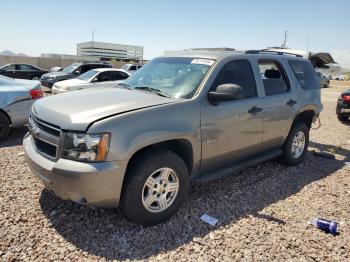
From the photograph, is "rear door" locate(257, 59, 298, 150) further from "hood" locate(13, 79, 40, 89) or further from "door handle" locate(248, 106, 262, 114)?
"hood" locate(13, 79, 40, 89)

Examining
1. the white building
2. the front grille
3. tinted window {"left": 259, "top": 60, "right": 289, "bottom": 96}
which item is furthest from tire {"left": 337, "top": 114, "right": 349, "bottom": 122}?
the white building

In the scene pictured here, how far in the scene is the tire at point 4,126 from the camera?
6602 millimetres

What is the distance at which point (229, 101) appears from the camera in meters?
4.08

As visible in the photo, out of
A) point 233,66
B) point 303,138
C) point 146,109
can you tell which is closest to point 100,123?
point 146,109

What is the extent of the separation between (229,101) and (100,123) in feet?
5.79

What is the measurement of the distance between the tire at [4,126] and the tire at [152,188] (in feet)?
14.6

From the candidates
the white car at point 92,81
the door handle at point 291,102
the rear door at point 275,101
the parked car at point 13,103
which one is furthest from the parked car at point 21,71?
the door handle at point 291,102

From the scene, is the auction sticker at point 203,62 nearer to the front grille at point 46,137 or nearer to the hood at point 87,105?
the hood at point 87,105

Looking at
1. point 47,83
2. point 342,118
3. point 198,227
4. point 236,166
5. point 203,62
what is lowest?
point 198,227

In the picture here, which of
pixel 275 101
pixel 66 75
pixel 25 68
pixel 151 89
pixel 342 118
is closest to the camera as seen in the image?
pixel 151 89

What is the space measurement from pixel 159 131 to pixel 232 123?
3.90ft

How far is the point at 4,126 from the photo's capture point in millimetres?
6617

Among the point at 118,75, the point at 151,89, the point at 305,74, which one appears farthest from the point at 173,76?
the point at 118,75

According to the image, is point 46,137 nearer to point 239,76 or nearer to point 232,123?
point 232,123
